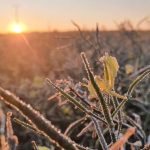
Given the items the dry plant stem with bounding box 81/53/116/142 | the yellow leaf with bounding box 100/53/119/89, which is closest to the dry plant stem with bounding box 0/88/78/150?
the dry plant stem with bounding box 81/53/116/142

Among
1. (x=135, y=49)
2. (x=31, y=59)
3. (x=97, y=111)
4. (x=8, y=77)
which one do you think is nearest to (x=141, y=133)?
(x=97, y=111)

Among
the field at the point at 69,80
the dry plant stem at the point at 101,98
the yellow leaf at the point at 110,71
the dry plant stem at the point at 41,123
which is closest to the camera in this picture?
the dry plant stem at the point at 41,123

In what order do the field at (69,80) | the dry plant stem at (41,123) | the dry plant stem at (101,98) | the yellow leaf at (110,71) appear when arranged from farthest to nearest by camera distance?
the field at (69,80) → the yellow leaf at (110,71) → the dry plant stem at (101,98) → the dry plant stem at (41,123)

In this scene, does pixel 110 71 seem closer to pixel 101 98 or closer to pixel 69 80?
pixel 101 98

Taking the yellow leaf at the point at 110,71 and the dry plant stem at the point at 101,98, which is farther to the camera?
the yellow leaf at the point at 110,71

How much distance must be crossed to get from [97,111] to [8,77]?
23.4 ft

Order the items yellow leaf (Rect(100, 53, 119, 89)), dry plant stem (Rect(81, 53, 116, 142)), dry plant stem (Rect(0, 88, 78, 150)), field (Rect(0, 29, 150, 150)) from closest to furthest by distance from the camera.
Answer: dry plant stem (Rect(0, 88, 78, 150))
dry plant stem (Rect(81, 53, 116, 142))
yellow leaf (Rect(100, 53, 119, 89))
field (Rect(0, 29, 150, 150))

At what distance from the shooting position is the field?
1.12m

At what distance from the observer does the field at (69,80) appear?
3.69 ft

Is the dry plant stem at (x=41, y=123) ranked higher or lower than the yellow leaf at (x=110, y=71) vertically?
lower

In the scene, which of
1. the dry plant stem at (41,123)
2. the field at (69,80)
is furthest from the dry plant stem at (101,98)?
the dry plant stem at (41,123)

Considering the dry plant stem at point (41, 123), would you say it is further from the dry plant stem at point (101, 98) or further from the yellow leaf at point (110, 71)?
the yellow leaf at point (110, 71)

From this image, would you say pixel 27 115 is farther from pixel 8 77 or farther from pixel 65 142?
pixel 8 77

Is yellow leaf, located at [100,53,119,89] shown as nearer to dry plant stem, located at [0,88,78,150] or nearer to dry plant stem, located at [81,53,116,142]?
dry plant stem, located at [81,53,116,142]
